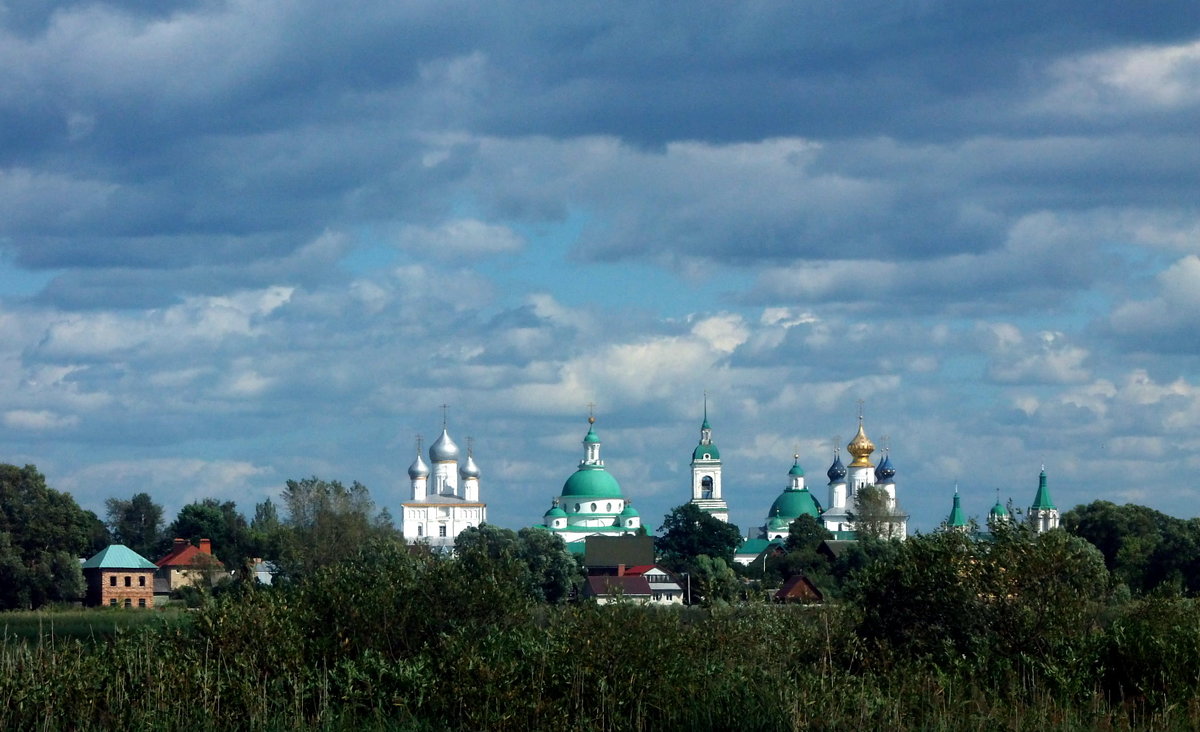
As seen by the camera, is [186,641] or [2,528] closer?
[186,641]

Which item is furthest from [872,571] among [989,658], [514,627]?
[514,627]

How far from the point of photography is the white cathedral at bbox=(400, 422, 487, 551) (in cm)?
12988

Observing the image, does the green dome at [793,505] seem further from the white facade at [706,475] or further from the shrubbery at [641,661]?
the shrubbery at [641,661]

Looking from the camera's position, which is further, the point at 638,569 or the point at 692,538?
the point at 692,538

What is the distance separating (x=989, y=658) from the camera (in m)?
23.4

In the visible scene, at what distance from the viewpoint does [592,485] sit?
138 m

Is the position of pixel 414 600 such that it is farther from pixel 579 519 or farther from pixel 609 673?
pixel 579 519

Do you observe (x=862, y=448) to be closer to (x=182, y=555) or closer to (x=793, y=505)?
(x=793, y=505)

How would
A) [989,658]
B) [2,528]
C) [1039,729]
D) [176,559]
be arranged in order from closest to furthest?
[1039,729] → [989,658] → [2,528] → [176,559]

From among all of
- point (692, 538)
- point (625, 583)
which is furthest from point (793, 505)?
point (625, 583)

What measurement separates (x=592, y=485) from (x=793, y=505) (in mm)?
18196

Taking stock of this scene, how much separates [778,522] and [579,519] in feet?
58.4

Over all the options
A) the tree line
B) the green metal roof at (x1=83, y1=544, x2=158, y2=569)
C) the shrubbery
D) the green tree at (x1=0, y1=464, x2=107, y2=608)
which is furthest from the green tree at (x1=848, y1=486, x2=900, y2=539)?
the shrubbery

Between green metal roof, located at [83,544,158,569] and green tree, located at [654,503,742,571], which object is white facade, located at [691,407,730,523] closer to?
green tree, located at [654,503,742,571]
